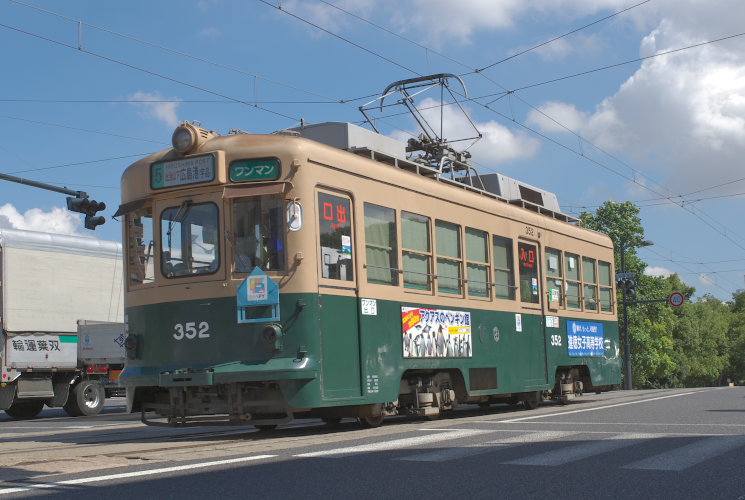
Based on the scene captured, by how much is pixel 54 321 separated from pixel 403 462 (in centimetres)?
1553

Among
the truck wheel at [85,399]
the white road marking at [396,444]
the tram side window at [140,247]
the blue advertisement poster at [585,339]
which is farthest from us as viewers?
the truck wheel at [85,399]

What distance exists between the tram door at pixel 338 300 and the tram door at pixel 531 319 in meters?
4.72

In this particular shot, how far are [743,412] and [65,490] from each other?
34.7ft

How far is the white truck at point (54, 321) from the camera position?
2022 centimetres

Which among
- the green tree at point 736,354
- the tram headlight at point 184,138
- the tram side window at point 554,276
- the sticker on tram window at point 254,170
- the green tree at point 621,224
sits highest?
the green tree at point 621,224

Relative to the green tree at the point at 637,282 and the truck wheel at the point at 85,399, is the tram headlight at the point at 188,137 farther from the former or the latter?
the green tree at the point at 637,282

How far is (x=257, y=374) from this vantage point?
9727mm

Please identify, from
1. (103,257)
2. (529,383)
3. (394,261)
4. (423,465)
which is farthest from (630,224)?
(423,465)

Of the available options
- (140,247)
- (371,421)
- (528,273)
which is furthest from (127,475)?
(528,273)

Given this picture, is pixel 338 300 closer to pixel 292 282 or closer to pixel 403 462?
pixel 292 282

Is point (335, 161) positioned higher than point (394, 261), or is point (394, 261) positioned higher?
point (335, 161)

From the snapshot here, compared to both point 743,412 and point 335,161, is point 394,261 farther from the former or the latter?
point 743,412

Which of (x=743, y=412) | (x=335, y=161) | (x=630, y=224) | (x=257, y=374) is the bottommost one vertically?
(x=743, y=412)

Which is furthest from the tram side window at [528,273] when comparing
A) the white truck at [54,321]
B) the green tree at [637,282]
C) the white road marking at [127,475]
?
the green tree at [637,282]
